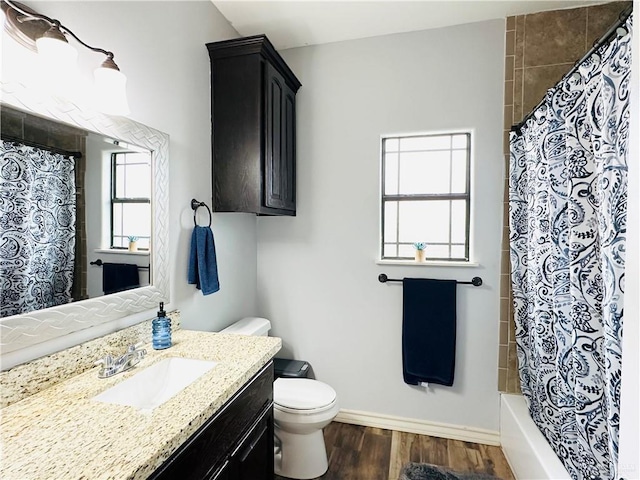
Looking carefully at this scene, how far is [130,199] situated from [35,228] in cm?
39

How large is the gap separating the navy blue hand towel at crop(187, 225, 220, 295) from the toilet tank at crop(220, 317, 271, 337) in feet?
1.16

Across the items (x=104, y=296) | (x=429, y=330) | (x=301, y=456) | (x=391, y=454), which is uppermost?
(x=104, y=296)

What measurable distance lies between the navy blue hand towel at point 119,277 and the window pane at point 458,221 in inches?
76.9

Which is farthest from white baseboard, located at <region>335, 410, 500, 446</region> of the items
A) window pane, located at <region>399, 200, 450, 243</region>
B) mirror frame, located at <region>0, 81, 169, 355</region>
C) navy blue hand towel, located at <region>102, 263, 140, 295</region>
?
navy blue hand towel, located at <region>102, 263, 140, 295</region>

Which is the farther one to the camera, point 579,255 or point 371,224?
point 371,224

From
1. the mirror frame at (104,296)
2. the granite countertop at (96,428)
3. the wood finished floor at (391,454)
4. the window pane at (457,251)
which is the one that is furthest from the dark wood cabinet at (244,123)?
the wood finished floor at (391,454)

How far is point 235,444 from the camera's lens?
116cm

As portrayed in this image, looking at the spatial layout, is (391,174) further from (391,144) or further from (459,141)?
(459,141)

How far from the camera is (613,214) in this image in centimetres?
94

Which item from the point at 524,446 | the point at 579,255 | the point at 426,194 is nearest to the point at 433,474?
the point at 524,446

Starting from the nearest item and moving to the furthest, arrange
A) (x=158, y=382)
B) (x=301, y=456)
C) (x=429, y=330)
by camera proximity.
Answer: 1. (x=158, y=382)
2. (x=301, y=456)
3. (x=429, y=330)

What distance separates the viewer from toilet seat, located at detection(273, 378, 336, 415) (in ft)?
5.89

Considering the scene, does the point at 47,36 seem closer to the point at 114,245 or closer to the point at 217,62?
the point at 114,245

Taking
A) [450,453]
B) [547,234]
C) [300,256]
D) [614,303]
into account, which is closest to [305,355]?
[300,256]
